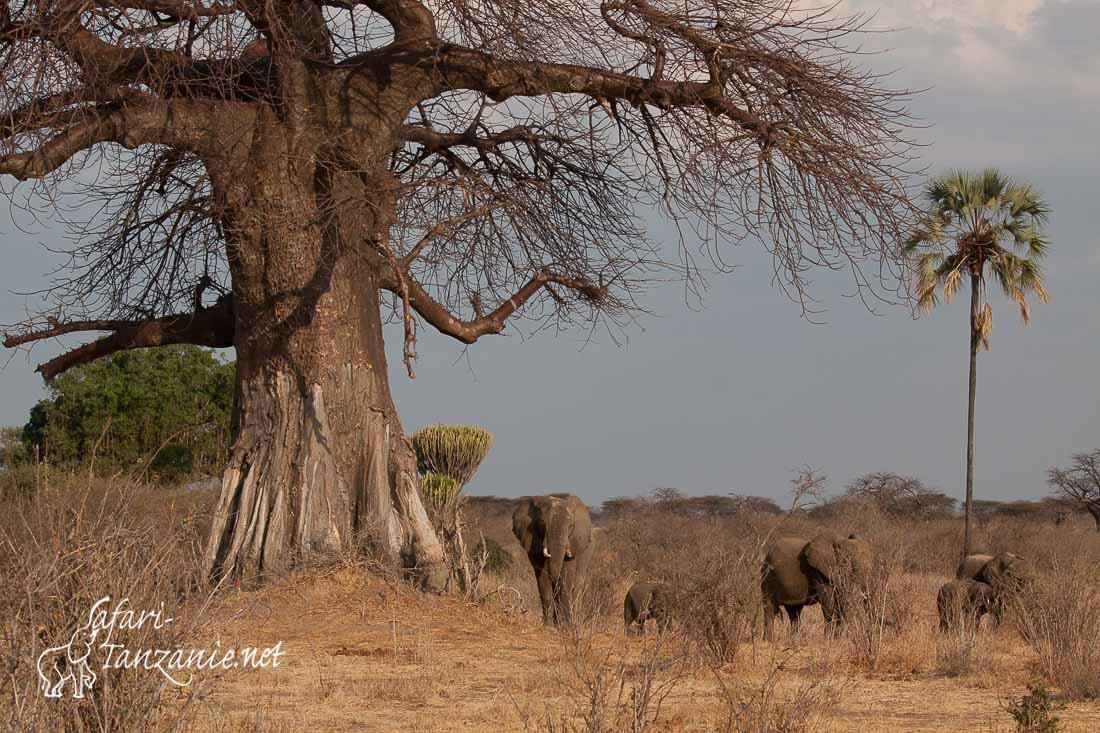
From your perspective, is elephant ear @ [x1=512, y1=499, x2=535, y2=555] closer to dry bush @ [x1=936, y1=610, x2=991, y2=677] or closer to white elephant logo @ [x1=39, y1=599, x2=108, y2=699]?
dry bush @ [x1=936, y1=610, x2=991, y2=677]

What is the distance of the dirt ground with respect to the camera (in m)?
6.26

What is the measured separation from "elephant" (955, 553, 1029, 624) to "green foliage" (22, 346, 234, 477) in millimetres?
14513

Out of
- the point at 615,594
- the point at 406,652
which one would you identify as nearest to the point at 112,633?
the point at 406,652

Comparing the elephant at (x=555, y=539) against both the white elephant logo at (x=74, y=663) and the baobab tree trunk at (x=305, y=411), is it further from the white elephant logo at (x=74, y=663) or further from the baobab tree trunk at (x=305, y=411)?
the white elephant logo at (x=74, y=663)

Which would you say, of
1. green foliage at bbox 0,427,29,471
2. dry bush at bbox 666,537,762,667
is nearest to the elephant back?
dry bush at bbox 666,537,762,667

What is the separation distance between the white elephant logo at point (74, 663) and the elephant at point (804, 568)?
930 centimetres

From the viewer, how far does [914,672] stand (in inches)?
349

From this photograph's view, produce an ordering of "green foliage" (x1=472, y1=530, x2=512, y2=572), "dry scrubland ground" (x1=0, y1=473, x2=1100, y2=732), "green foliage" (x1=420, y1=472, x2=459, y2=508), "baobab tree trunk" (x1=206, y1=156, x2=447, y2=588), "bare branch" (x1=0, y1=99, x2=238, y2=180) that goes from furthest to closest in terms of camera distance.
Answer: "green foliage" (x1=472, y1=530, x2=512, y2=572) < "green foliage" (x1=420, y1=472, x2=459, y2=508) < "baobab tree trunk" (x1=206, y1=156, x2=447, y2=588) < "bare branch" (x1=0, y1=99, x2=238, y2=180) < "dry scrubland ground" (x1=0, y1=473, x2=1100, y2=732)

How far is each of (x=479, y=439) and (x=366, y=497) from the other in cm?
1079

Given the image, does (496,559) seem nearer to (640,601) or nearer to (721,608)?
(640,601)

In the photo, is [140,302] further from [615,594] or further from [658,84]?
[615,594]

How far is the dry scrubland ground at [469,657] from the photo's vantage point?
443cm

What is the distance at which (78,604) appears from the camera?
4.38 meters

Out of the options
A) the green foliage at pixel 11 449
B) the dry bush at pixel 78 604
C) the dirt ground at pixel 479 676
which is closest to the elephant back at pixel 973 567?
the dirt ground at pixel 479 676
